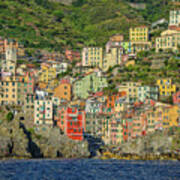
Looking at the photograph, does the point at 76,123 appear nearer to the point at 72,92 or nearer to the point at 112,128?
the point at 112,128

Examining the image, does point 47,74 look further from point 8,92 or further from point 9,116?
point 9,116

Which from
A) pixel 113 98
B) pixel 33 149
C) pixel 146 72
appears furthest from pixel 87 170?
pixel 146 72

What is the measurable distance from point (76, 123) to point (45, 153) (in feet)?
42.6

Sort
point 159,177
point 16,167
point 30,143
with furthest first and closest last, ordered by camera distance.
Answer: point 30,143 < point 16,167 < point 159,177

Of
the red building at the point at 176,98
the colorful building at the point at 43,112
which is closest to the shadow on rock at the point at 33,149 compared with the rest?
the colorful building at the point at 43,112

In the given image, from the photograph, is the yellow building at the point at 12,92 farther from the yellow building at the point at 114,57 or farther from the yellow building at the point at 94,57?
the yellow building at the point at 94,57

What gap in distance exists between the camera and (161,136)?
146 meters

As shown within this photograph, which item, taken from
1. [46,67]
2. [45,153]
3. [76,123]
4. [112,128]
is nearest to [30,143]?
[45,153]

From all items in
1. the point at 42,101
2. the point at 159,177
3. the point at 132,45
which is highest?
the point at 132,45

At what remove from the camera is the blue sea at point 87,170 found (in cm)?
10568

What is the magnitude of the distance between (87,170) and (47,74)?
77.5m

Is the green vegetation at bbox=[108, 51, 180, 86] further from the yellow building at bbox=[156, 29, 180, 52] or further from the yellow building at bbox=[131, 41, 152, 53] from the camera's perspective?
the yellow building at bbox=[131, 41, 152, 53]

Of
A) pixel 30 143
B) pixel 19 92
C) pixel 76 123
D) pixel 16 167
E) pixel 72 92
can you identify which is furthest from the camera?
pixel 72 92

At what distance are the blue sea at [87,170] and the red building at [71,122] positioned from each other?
12.3 m
